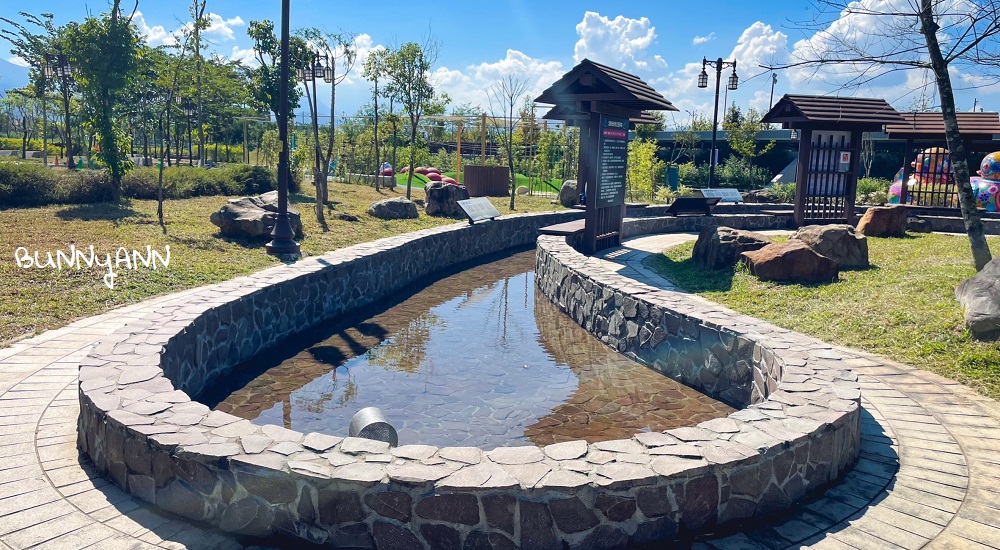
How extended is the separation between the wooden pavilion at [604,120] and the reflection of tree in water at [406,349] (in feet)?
17.8

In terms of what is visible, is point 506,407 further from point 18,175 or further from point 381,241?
point 18,175

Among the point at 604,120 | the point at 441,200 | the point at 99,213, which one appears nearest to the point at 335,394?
the point at 604,120

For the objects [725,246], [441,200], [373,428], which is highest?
[441,200]

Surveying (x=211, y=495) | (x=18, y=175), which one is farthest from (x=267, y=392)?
(x=18, y=175)

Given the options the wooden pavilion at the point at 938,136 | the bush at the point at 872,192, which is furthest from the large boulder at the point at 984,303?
the bush at the point at 872,192

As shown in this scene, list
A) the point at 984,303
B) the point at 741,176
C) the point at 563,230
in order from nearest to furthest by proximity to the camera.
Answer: the point at 984,303 < the point at 563,230 < the point at 741,176

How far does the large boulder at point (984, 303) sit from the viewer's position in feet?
24.1

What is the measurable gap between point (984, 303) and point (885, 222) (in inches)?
362

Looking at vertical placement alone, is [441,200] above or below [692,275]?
above

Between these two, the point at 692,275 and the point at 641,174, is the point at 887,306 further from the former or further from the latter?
the point at 641,174

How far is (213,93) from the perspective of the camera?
32719 millimetres

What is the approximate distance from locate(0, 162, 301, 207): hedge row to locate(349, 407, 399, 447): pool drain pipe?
44.9ft

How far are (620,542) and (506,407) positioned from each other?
9.10 feet

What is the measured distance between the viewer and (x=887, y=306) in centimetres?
899
